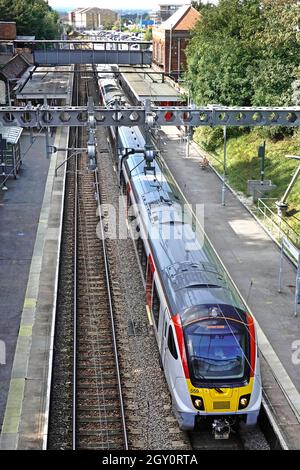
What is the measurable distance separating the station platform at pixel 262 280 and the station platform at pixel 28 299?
4889mm

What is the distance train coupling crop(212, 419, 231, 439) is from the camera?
11336 mm

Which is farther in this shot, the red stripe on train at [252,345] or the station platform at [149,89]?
the station platform at [149,89]

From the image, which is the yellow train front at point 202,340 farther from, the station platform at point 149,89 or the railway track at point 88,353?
the station platform at point 149,89

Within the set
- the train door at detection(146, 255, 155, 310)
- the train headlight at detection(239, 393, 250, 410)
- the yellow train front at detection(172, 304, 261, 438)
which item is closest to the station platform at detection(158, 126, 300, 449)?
the train headlight at detection(239, 393, 250, 410)

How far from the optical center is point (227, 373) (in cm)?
1131

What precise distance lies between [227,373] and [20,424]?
4.19 metres

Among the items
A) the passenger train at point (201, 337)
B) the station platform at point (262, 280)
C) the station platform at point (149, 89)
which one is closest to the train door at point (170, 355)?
the passenger train at point (201, 337)

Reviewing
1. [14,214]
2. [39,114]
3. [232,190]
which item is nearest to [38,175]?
[14,214]

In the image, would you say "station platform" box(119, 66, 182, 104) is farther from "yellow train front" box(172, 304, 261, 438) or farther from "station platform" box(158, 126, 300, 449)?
"yellow train front" box(172, 304, 261, 438)

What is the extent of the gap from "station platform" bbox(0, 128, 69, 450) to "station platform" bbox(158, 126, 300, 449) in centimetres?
489

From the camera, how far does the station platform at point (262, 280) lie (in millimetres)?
13031

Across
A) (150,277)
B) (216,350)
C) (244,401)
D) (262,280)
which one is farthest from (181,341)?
(262,280)

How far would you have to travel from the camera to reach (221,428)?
37.2ft
